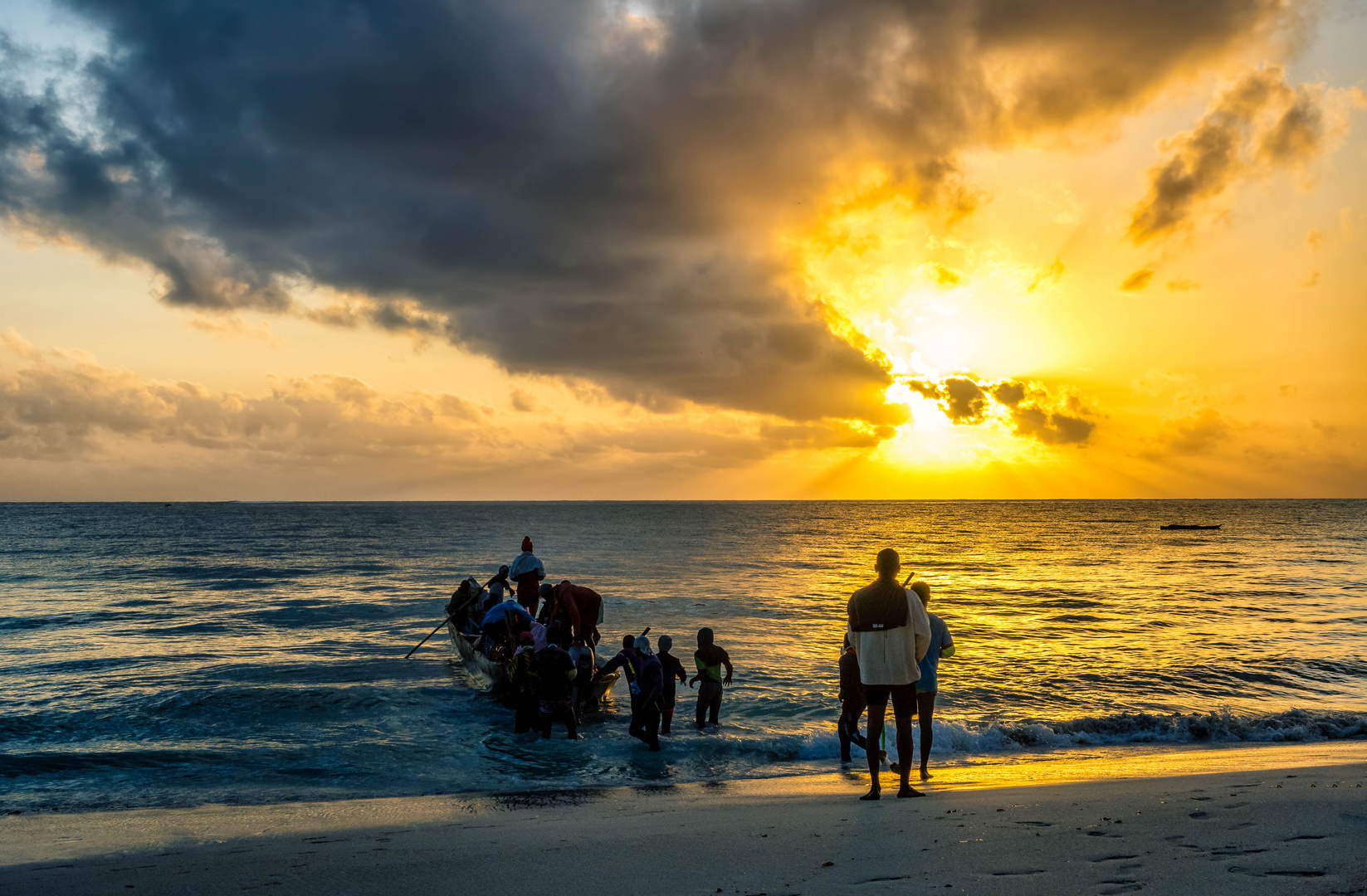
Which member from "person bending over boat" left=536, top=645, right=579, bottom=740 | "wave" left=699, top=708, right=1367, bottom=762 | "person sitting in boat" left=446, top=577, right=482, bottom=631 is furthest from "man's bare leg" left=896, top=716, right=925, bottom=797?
A: "person sitting in boat" left=446, top=577, right=482, bottom=631

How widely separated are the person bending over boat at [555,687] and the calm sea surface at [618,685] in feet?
1.30

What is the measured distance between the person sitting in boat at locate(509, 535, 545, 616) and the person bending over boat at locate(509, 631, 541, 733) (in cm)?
361

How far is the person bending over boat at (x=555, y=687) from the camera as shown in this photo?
12.1 m

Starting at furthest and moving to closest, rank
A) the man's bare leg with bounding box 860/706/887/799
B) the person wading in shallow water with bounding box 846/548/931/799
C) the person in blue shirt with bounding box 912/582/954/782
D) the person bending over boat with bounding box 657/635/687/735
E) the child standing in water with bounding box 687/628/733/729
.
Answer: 1. the child standing in water with bounding box 687/628/733/729
2. the person bending over boat with bounding box 657/635/687/735
3. the person in blue shirt with bounding box 912/582/954/782
4. the man's bare leg with bounding box 860/706/887/799
5. the person wading in shallow water with bounding box 846/548/931/799

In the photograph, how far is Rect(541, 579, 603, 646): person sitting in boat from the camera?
14.0 meters

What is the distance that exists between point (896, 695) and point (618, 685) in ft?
34.0

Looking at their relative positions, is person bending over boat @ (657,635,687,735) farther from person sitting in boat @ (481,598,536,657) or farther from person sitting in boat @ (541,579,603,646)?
person sitting in boat @ (481,598,536,657)

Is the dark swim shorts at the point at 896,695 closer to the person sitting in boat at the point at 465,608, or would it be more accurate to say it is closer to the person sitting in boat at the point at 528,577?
the person sitting in boat at the point at 528,577

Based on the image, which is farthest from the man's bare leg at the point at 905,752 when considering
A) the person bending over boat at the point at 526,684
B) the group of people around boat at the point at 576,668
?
the person bending over boat at the point at 526,684

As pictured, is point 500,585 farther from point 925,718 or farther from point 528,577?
point 925,718

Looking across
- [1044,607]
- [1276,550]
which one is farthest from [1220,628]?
[1276,550]

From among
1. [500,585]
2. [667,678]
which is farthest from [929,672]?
[500,585]

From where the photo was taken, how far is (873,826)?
→ 659 cm

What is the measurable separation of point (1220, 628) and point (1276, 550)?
48.3 metres
